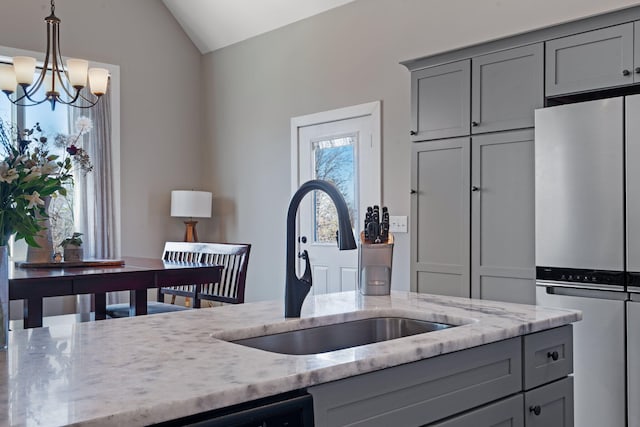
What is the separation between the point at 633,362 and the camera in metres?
2.74

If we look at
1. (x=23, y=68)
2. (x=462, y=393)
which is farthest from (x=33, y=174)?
(x=23, y=68)

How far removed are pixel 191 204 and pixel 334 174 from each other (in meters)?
1.50

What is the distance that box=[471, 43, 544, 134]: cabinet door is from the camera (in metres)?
3.21

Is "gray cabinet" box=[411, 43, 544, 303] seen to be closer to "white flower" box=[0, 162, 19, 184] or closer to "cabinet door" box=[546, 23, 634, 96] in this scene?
"cabinet door" box=[546, 23, 634, 96]

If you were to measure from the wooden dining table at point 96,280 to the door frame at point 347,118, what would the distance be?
1.54 metres

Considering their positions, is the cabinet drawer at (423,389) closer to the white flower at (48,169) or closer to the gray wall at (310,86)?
the white flower at (48,169)

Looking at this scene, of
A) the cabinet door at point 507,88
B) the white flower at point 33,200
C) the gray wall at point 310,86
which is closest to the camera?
the white flower at point 33,200

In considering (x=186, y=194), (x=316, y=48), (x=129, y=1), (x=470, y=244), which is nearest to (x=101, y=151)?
(x=186, y=194)

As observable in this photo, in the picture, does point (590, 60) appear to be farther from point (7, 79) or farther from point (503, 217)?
point (7, 79)

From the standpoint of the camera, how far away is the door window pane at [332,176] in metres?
4.74

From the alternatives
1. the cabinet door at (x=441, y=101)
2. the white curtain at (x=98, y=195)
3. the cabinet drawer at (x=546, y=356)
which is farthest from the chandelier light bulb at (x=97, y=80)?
the cabinet drawer at (x=546, y=356)

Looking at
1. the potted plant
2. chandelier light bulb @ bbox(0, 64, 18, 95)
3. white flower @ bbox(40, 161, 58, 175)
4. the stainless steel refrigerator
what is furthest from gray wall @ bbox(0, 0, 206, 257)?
white flower @ bbox(40, 161, 58, 175)

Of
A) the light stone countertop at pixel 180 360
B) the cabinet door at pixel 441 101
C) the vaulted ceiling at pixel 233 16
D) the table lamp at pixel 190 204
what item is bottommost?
the light stone countertop at pixel 180 360

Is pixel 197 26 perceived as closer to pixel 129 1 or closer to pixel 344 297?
pixel 129 1
